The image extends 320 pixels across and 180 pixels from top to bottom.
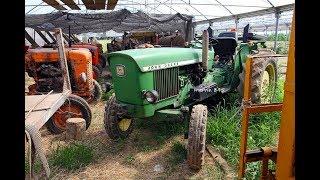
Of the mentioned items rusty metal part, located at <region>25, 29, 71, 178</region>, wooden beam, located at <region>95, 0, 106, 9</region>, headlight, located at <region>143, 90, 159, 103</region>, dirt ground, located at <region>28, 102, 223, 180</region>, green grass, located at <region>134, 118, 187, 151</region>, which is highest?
wooden beam, located at <region>95, 0, 106, 9</region>

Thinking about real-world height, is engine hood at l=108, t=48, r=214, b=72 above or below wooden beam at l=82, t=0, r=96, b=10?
below

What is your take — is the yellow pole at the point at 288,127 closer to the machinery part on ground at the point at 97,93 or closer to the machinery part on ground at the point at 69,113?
the machinery part on ground at the point at 69,113

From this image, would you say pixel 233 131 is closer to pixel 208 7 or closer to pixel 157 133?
pixel 157 133

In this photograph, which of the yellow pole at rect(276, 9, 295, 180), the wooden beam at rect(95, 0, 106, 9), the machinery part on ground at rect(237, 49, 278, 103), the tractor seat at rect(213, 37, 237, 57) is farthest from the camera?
the wooden beam at rect(95, 0, 106, 9)

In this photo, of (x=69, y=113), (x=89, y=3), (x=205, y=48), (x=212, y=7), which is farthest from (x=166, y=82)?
(x=212, y=7)

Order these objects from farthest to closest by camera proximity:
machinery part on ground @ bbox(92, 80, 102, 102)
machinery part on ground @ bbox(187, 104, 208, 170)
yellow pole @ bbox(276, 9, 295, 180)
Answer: machinery part on ground @ bbox(92, 80, 102, 102)
machinery part on ground @ bbox(187, 104, 208, 170)
yellow pole @ bbox(276, 9, 295, 180)

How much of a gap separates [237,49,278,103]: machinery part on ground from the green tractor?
2 cm

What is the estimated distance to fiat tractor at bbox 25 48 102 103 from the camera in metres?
6.71

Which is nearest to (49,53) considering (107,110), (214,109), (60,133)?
(60,133)

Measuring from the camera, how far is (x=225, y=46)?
5910 millimetres

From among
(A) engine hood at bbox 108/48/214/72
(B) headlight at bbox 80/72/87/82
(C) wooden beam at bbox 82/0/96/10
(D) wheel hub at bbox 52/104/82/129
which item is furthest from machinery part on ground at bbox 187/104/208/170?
(C) wooden beam at bbox 82/0/96/10

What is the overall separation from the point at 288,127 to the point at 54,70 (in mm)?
5997

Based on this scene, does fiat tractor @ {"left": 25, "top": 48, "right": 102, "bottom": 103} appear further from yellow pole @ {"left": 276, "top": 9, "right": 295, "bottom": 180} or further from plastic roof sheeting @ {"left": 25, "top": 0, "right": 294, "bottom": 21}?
yellow pole @ {"left": 276, "top": 9, "right": 295, "bottom": 180}
